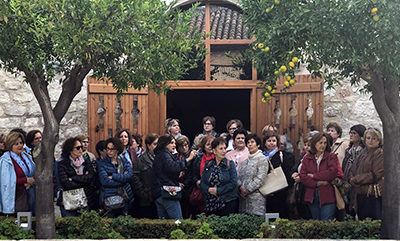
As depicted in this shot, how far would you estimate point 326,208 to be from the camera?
7.81 meters

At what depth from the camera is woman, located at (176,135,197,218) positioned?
328 inches

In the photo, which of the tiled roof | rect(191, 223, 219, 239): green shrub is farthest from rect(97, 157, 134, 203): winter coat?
the tiled roof

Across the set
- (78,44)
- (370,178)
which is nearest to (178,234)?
(370,178)

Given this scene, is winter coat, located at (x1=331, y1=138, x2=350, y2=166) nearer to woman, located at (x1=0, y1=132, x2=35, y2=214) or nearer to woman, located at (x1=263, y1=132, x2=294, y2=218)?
woman, located at (x1=263, y1=132, x2=294, y2=218)

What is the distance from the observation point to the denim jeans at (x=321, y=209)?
7.81 metres

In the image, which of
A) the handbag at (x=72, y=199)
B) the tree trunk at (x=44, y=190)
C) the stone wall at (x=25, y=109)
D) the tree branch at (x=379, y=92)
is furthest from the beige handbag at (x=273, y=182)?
the stone wall at (x=25, y=109)

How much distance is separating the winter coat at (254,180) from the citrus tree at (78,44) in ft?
5.11

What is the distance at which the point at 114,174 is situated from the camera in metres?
7.93

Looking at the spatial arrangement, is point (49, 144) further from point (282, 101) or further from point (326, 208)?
point (282, 101)

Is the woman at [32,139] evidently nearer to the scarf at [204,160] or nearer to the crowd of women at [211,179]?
the crowd of women at [211,179]

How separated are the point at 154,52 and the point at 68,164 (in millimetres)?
1999

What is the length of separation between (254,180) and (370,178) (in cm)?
144

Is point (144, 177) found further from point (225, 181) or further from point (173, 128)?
point (225, 181)

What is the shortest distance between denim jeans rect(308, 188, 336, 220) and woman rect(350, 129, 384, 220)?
0.35 meters
